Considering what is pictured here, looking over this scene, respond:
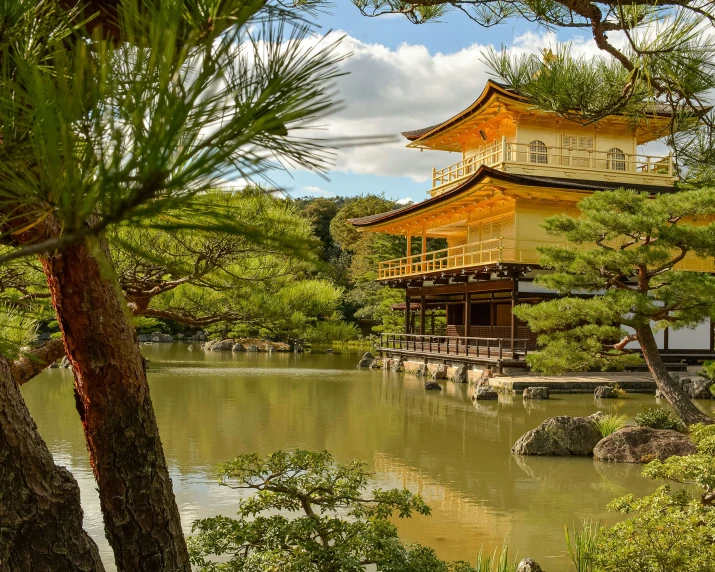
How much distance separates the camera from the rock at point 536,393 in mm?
11672

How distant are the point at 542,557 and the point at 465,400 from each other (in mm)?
7645

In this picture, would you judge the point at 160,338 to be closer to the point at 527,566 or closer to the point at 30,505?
the point at 527,566

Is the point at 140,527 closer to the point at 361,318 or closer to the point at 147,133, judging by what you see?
the point at 147,133

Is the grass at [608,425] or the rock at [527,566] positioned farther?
the grass at [608,425]

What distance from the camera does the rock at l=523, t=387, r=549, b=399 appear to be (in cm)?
1167

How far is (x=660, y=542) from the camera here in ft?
10.2

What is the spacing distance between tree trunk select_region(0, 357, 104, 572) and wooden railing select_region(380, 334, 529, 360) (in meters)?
11.0

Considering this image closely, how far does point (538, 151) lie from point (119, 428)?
605 inches

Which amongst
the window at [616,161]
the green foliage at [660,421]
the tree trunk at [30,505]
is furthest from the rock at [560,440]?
the window at [616,161]

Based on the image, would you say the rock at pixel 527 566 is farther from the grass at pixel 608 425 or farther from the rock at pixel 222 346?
the rock at pixel 222 346

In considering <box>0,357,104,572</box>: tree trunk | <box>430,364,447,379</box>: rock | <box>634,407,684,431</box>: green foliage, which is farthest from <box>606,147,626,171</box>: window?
<box>0,357,104,572</box>: tree trunk

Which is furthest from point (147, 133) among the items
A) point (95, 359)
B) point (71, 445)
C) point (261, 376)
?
point (261, 376)

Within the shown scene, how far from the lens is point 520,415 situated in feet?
33.2

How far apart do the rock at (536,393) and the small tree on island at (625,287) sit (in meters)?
3.05
